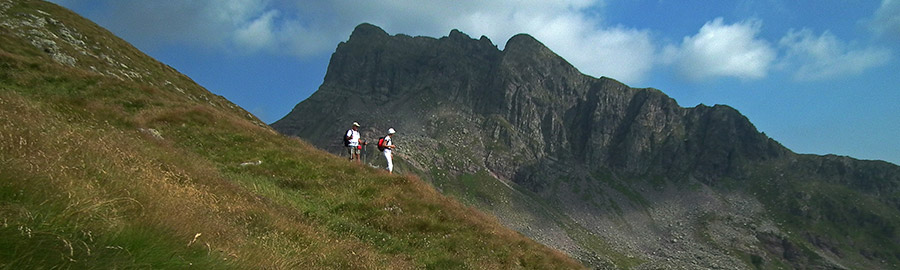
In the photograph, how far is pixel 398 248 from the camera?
525 inches

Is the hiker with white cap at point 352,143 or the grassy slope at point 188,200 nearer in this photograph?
the grassy slope at point 188,200

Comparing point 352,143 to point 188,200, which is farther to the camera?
point 352,143

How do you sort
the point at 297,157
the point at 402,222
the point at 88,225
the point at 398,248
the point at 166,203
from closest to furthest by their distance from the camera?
the point at 88,225
the point at 166,203
the point at 398,248
the point at 402,222
the point at 297,157

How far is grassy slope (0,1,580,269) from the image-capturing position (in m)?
4.25

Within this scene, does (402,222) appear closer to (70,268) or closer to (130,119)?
(70,268)

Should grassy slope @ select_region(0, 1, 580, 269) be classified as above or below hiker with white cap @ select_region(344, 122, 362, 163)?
below

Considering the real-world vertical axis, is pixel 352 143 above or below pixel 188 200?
above

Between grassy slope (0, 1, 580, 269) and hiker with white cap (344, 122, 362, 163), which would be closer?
grassy slope (0, 1, 580, 269)

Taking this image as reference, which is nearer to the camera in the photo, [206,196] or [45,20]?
[206,196]

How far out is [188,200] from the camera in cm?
775

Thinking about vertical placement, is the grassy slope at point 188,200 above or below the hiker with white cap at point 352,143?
below

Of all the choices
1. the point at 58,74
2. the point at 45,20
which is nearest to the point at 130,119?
the point at 58,74

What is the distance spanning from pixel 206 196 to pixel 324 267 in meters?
3.38

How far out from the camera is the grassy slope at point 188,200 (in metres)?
4.25
